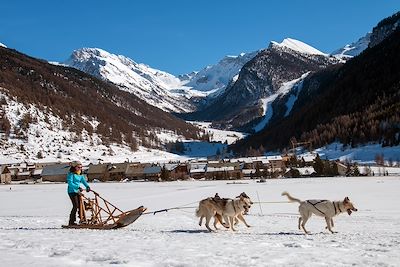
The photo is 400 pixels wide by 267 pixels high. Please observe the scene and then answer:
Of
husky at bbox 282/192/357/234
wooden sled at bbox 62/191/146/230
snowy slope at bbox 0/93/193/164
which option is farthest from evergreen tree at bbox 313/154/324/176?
snowy slope at bbox 0/93/193/164

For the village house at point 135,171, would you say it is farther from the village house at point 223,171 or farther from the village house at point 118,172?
the village house at point 223,171

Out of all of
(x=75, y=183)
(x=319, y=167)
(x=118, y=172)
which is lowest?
(x=75, y=183)

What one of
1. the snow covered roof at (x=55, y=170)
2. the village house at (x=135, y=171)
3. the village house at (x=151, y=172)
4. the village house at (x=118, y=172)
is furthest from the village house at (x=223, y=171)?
the snow covered roof at (x=55, y=170)

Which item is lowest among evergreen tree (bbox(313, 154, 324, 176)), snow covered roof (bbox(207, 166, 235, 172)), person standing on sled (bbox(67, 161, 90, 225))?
person standing on sled (bbox(67, 161, 90, 225))

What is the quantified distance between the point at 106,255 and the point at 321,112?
192 metres

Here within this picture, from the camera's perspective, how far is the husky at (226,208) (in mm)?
15695

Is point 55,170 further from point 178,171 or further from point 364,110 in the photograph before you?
point 364,110

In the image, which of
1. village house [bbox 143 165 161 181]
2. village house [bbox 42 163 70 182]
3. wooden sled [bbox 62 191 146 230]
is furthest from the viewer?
village house [bbox 42 163 70 182]

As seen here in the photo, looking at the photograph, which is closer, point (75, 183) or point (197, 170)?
point (75, 183)

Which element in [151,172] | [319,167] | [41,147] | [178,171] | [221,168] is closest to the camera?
[319,167]

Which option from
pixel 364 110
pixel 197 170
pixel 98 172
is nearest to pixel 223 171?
pixel 197 170

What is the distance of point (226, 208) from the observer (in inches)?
629

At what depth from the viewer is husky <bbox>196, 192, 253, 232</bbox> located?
15.7 m

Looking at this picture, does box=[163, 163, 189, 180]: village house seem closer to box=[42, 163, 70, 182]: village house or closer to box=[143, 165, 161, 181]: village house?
box=[143, 165, 161, 181]: village house
